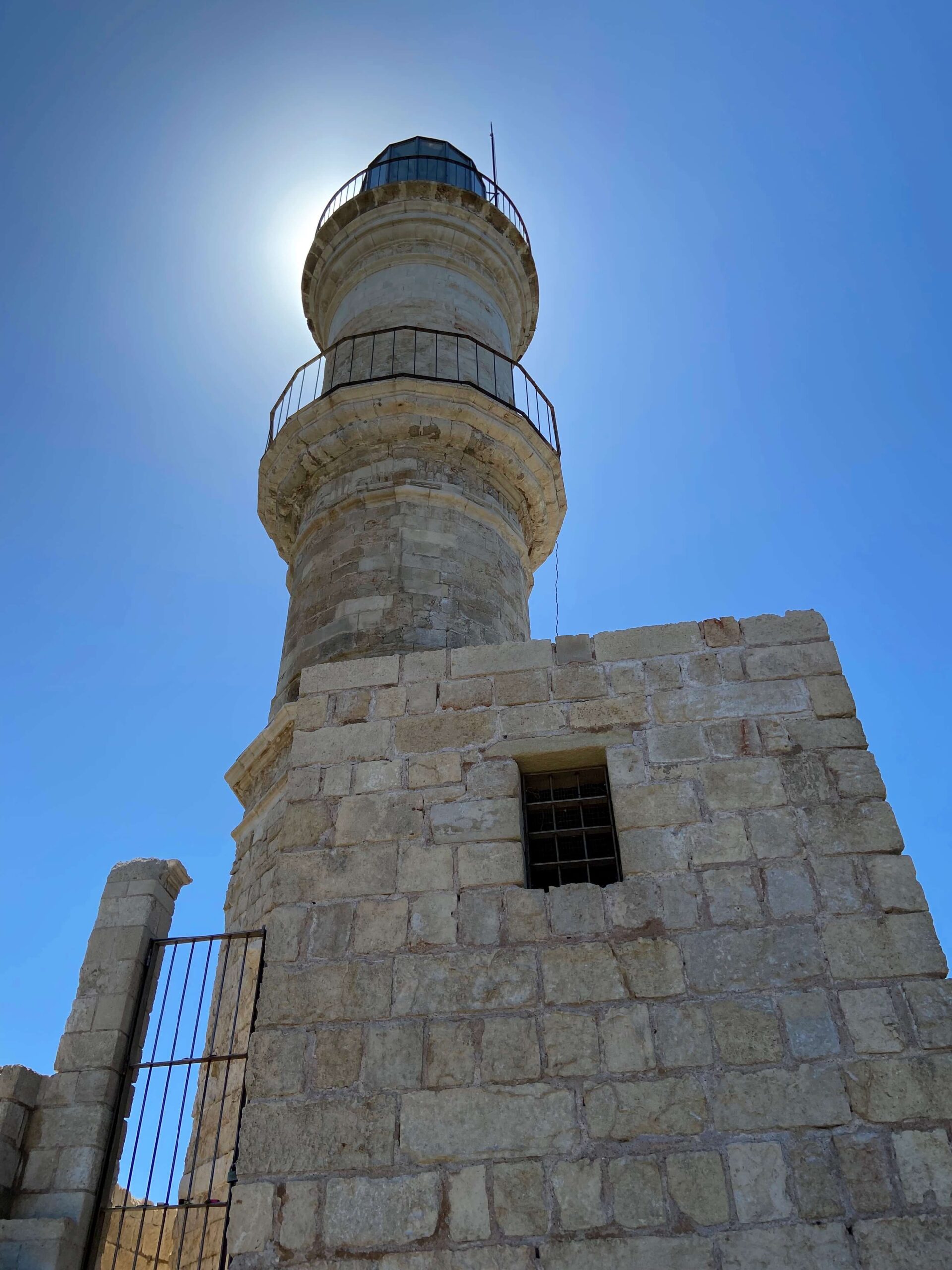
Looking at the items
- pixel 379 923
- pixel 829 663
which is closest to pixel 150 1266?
pixel 379 923

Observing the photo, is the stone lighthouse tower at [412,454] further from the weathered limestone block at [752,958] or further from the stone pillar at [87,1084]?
the weathered limestone block at [752,958]

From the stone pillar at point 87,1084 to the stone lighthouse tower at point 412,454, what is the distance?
220cm

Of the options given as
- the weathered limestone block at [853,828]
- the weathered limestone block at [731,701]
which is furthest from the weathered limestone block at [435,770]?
the weathered limestone block at [853,828]

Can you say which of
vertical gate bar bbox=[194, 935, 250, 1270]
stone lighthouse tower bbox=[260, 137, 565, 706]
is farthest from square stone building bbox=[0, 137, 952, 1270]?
stone lighthouse tower bbox=[260, 137, 565, 706]

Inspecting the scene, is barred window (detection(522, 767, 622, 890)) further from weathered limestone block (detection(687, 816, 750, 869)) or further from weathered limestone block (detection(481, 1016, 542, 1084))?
weathered limestone block (detection(481, 1016, 542, 1084))

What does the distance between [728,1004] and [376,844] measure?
1671 mm

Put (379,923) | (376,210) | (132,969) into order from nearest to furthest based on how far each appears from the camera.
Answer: (379,923) < (132,969) < (376,210)

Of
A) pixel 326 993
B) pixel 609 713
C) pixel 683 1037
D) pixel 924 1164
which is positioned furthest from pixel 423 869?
pixel 924 1164

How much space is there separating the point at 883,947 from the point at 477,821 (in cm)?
176

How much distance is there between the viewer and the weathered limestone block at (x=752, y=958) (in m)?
3.82

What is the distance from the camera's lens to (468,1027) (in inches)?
153

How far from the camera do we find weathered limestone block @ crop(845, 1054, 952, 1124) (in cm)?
348

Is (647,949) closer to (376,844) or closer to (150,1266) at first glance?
(376,844)

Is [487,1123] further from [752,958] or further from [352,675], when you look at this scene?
[352,675]
